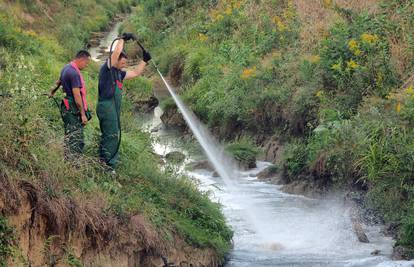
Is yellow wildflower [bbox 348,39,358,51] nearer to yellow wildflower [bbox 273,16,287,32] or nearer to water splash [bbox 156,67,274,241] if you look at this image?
water splash [bbox 156,67,274,241]

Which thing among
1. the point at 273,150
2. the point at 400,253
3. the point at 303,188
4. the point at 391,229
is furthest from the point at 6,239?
the point at 273,150

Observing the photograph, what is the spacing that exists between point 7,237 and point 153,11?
2588cm

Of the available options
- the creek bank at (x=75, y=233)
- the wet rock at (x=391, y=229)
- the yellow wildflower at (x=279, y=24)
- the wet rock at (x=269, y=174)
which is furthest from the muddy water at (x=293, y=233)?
the yellow wildflower at (x=279, y=24)

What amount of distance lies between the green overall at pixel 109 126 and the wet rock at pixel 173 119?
32.4 feet

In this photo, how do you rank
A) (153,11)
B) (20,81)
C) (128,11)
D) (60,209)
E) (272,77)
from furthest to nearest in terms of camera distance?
(128,11)
(153,11)
(272,77)
(20,81)
(60,209)

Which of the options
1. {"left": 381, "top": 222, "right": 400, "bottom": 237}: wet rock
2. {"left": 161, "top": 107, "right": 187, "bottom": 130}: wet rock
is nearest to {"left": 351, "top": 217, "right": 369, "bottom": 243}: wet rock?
{"left": 381, "top": 222, "right": 400, "bottom": 237}: wet rock

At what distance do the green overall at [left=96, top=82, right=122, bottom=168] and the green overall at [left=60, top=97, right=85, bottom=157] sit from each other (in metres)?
0.30

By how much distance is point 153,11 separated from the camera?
32469 mm

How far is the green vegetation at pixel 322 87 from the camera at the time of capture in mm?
11734

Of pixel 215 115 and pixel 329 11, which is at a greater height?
pixel 329 11

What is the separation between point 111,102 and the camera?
392 inches

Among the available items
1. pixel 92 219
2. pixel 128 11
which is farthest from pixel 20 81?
pixel 128 11

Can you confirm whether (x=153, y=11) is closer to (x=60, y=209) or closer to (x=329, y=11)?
(x=329, y=11)

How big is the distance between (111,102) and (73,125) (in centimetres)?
55
